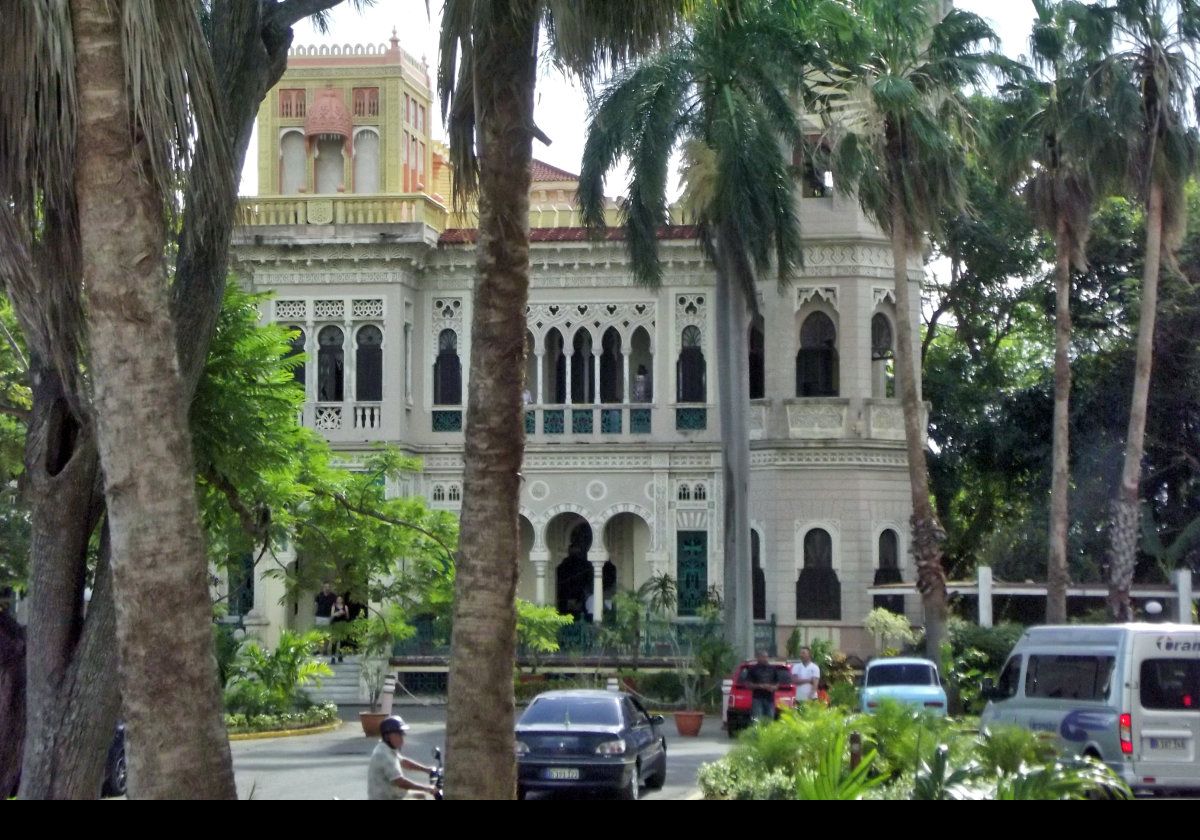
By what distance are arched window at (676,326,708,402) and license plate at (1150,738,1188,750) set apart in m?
21.9

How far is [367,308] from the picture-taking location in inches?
1438

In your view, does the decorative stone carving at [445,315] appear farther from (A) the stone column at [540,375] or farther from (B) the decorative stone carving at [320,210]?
(B) the decorative stone carving at [320,210]

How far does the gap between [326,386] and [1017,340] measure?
19393mm

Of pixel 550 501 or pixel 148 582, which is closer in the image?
pixel 148 582

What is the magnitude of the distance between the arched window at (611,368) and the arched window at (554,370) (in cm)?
95

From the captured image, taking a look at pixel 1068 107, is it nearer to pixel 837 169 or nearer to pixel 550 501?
pixel 837 169

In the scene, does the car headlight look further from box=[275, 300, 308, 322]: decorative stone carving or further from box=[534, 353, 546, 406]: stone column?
box=[275, 300, 308, 322]: decorative stone carving

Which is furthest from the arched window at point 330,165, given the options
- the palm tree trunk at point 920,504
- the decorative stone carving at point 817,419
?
the palm tree trunk at point 920,504

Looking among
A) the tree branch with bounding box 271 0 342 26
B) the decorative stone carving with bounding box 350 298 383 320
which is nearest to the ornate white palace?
the decorative stone carving with bounding box 350 298 383 320

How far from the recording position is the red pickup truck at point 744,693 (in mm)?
25312

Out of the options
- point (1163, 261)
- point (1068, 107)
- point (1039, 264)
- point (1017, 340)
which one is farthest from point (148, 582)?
point (1017, 340)

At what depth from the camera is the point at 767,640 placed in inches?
1367

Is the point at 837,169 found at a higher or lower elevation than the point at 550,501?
higher

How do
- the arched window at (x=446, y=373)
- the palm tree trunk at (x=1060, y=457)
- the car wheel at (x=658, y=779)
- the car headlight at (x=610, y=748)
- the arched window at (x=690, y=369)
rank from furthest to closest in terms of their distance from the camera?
the arched window at (x=446, y=373)
the arched window at (x=690, y=369)
the palm tree trunk at (x=1060, y=457)
the car wheel at (x=658, y=779)
the car headlight at (x=610, y=748)
